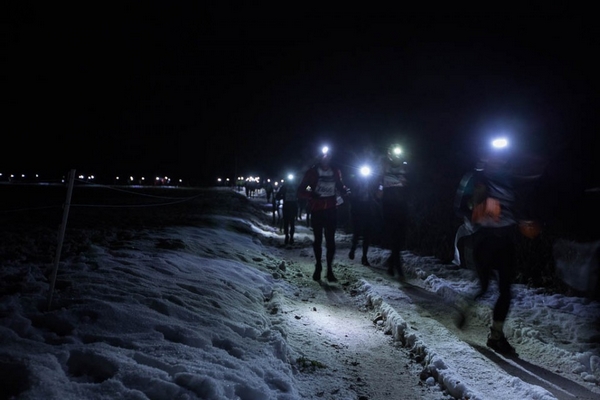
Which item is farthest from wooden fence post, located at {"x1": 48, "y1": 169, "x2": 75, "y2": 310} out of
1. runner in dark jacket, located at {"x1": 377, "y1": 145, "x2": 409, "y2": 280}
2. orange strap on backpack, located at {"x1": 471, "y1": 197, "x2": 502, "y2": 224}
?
runner in dark jacket, located at {"x1": 377, "y1": 145, "x2": 409, "y2": 280}

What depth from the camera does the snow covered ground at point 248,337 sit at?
2.43 meters

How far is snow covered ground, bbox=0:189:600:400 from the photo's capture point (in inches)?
95.6

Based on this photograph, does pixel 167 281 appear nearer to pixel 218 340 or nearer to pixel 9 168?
pixel 218 340

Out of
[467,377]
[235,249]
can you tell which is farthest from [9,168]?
[467,377]

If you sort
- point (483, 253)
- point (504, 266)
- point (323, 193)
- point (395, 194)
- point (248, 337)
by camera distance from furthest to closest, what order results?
point (395, 194), point (323, 193), point (483, 253), point (504, 266), point (248, 337)

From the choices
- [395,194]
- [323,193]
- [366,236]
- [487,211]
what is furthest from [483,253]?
[366,236]

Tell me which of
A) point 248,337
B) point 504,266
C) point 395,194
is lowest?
point 248,337

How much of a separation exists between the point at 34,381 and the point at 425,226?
9.60 metres

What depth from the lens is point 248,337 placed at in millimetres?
3650

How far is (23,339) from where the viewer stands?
254cm

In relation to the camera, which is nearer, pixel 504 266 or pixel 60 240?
pixel 60 240

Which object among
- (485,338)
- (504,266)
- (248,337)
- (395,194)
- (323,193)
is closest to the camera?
(248,337)

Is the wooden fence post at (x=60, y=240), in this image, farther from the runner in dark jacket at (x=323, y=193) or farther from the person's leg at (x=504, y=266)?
the person's leg at (x=504, y=266)

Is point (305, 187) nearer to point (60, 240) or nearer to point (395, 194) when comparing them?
point (395, 194)
